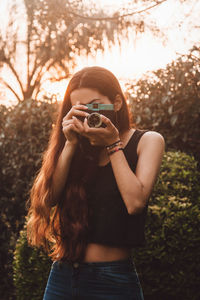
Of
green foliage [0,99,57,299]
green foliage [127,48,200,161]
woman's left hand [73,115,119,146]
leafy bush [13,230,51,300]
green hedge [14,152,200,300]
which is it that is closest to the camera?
woman's left hand [73,115,119,146]

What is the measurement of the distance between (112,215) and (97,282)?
11.5 inches

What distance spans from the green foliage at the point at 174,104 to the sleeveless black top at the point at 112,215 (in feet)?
7.26

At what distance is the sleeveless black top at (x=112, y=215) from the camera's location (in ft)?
5.45

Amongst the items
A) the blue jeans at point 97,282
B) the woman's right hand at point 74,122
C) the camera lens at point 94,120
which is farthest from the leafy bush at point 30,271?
the camera lens at point 94,120

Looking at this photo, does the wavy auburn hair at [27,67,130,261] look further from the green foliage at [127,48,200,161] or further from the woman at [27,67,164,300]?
the green foliage at [127,48,200,161]

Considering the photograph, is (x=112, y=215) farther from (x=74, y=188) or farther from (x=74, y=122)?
(x=74, y=122)

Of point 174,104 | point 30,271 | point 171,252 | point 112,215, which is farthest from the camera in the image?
point 174,104

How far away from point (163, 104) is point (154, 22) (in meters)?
0.86

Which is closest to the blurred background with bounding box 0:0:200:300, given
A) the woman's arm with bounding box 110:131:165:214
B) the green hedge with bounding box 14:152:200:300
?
the green hedge with bounding box 14:152:200:300

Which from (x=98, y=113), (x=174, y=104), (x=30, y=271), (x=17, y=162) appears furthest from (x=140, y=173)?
(x=17, y=162)

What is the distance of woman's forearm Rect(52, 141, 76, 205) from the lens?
188 cm

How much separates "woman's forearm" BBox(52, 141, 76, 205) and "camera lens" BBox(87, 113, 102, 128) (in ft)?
0.64

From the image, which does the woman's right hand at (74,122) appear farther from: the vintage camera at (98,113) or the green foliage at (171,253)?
the green foliage at (171,253)

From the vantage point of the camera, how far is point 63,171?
187 cm
